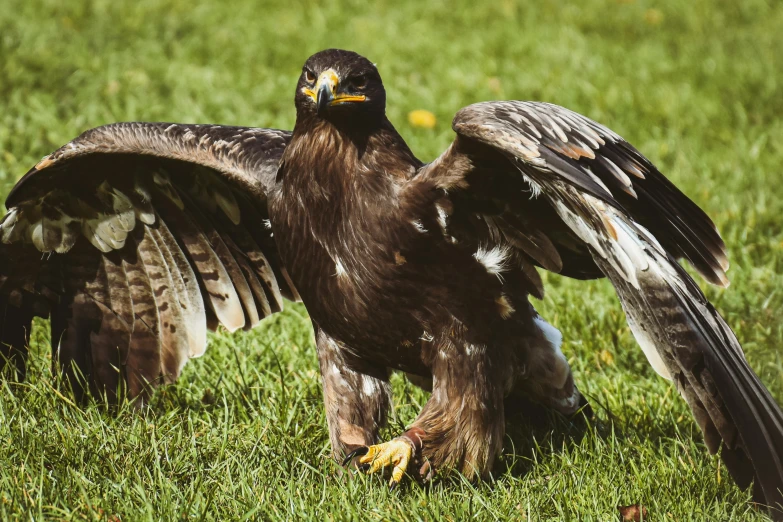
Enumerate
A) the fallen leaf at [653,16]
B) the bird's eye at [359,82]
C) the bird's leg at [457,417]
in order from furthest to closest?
the fallen leaf at [653,16] < the bird's leg at [457,417] < the bird's eye at [359,82]

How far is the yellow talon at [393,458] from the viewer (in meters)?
3.92

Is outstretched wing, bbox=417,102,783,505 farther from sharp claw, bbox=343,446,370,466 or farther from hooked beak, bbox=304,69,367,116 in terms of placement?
sharp claw, bbox=343,446,370,466

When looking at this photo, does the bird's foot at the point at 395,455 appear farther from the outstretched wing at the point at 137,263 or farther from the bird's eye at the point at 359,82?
the bird's eye at the point at 359,82

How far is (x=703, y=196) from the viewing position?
6980 mm

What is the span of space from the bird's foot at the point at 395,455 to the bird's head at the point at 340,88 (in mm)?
1237

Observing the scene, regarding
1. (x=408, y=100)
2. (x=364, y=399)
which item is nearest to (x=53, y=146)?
(x=408, y=100)

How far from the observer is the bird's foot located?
392 cm

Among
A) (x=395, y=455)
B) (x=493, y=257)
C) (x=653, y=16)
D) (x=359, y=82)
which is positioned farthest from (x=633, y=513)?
(x=653, y=16)

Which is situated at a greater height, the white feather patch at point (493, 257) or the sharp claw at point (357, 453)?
the white feather patch at point (493, 257)

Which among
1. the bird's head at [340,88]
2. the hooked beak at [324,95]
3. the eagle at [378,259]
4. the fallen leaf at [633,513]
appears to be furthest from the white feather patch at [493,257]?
the fallen leaf at [633,513]

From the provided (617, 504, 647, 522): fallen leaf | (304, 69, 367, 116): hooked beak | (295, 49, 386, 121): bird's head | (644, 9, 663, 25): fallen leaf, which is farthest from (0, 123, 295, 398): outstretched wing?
(644, 9, 663, 25): fallen leaf

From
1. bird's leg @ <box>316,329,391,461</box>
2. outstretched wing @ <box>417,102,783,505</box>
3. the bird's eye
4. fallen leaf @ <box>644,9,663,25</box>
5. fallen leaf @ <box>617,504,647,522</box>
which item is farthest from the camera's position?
fallen leaf @ <box>644,9,663,25</box>

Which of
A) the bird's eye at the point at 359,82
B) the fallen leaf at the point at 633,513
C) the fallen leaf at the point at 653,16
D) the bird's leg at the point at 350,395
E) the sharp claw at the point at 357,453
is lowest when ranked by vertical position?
the fallen leaf at the point at 633,513

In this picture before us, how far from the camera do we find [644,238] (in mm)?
3234
